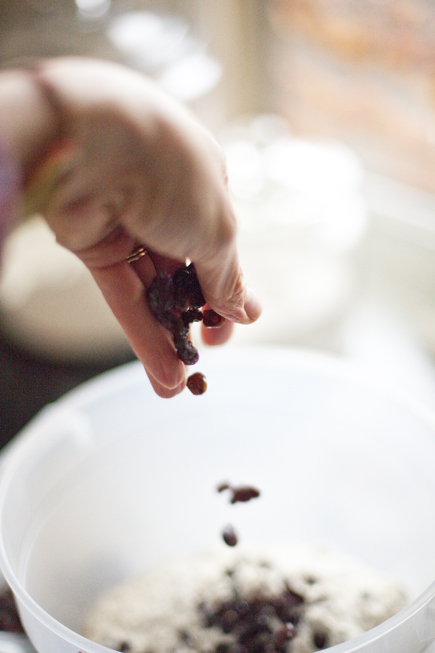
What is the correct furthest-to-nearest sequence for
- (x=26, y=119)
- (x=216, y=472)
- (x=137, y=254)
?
(x=216, y=472)
(x=137, y=254)
(x=26, y=119)

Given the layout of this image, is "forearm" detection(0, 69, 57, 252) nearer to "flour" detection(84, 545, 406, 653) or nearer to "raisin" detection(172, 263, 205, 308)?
"raisin" detection(172, 263, 205, 308)

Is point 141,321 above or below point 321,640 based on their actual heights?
above

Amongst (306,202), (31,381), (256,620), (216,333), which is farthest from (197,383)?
(31,381)

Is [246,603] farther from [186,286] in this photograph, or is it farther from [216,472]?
[186,286]

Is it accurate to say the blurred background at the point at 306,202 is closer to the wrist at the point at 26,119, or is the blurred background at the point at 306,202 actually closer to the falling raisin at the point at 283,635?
the falling raisin at the point at 283,635

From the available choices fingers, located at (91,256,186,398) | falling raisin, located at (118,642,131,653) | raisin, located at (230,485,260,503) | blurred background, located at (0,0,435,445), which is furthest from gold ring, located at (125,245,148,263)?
blurred background, located at (0,0,435,445)

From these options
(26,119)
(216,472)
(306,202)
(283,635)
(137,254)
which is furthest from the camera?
(306,202)
